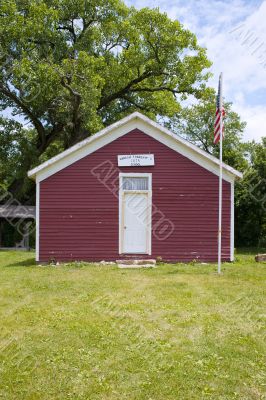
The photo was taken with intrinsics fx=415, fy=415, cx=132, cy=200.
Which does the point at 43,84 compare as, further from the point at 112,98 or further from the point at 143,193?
the point at 143,193

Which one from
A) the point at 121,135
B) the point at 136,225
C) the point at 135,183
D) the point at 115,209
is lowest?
the point at 136,225

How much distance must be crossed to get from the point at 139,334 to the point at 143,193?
27.9 feet

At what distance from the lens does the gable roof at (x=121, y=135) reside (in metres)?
14.2

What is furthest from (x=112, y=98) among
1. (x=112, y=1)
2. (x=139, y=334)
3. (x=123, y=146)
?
(x=139, y=334)

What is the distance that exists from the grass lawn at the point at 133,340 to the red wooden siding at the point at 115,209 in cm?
373

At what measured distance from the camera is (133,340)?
6059 millimetres

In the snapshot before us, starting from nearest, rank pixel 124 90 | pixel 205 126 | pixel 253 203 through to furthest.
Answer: pixel 253 203 < pixel 124 90 < pixel 205 126

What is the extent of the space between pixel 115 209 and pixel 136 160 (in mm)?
1856

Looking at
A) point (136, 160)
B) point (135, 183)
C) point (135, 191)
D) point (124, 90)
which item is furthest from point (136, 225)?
point (124, 90)

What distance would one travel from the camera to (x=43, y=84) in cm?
2406

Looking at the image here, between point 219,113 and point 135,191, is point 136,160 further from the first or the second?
point 219,113

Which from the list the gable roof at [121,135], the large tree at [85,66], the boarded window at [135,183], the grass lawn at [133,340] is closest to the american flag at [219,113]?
the gable roof at [121,135]

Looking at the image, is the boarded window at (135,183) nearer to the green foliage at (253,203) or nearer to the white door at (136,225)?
the white door at (136,225)

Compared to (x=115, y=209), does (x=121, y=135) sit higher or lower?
higher
